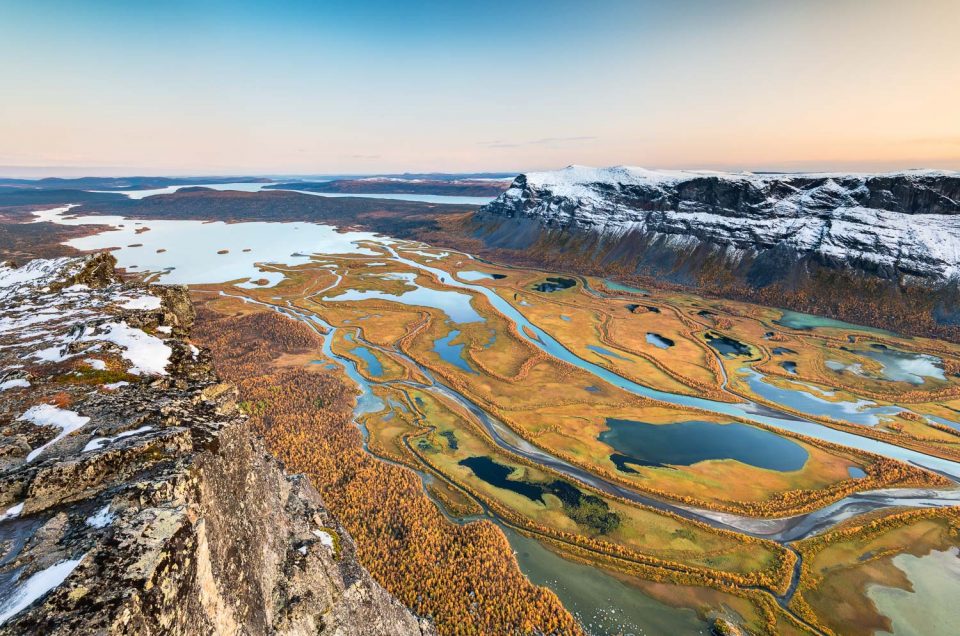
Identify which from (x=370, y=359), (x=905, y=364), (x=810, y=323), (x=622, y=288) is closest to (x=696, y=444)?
(x=370, y=359)

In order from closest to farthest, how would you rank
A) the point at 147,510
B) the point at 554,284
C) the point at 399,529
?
1. the point at 147,510
2. the point at 399,529
3. the point at 554,284

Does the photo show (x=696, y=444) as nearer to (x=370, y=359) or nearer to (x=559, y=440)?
(x=559, y=440)

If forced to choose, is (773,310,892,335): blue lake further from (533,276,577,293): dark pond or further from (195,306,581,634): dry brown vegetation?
(195,306,581,634): dry brown vegetation

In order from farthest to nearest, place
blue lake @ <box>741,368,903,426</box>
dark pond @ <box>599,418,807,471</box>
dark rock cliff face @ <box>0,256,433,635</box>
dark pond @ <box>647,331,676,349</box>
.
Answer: dark pond @ <box>647,331,676,349</box> → blue lake @ <box>741,368,903,426</box> → dark pond @ <box>599,418,807,471</box> → dark rock cliff face @ <box>0,256,433,635</box>

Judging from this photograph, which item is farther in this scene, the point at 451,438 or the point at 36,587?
the point at 451,438

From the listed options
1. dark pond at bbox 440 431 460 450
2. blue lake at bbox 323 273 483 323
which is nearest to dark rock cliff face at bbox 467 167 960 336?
blue lake at bbox 323 273 483 323

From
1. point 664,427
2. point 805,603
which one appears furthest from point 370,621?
point 664,427
